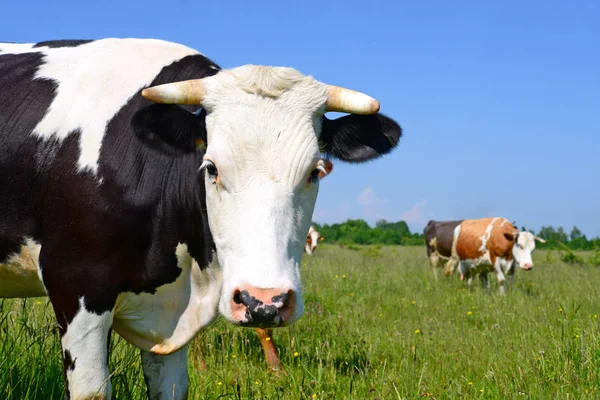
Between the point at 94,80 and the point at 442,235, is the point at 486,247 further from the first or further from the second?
the point at 94,80

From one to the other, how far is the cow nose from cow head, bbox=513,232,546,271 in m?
13.2

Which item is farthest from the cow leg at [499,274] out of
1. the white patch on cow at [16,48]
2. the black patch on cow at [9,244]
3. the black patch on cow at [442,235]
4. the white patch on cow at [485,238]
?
the black patch on cow at [9,244]

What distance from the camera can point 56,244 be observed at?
330cm

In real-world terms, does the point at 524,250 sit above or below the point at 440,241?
above

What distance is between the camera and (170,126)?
3.36m

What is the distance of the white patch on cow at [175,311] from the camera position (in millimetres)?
3482

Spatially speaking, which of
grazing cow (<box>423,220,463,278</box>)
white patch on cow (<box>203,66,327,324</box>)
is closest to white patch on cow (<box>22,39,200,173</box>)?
white patch on cow (<box>203,66,327,324</box>)

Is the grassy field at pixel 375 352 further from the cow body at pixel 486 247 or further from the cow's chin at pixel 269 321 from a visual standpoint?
the cow body at pixel 486 247

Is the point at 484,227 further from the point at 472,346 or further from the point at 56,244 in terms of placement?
the point at 56,244

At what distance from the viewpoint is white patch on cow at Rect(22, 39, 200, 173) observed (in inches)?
137

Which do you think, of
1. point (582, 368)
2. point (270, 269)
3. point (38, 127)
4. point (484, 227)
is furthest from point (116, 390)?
point (484, 227)

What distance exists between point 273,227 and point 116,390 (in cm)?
207

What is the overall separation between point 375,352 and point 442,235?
1417 cm

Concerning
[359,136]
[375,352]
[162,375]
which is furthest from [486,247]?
[162,375]
